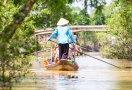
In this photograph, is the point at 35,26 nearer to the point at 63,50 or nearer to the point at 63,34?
the point at 63,50

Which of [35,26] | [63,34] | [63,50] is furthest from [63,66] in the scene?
[35,26]

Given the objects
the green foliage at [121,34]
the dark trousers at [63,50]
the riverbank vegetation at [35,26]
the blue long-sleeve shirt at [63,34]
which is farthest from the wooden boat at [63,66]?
the green foliage at [121,34]

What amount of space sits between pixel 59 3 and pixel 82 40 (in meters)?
57.2

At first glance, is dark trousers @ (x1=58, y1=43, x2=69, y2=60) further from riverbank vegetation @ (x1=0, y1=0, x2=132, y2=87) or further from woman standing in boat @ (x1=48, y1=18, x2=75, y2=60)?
riverbank vegetation @ (x1=0, y1=0, x2=132, y2=87)

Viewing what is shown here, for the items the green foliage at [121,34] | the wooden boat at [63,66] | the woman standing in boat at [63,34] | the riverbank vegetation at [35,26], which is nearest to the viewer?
the riverbank vegetation at [35,26]

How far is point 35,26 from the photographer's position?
32.4 m

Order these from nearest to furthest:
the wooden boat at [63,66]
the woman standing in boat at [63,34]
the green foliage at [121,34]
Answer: the woman standing in boat at [63,34], the wooden boat at [63,66], the green foliage at [121,34]

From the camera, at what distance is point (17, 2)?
709cm

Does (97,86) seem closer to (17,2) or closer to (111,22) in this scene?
(17,2)

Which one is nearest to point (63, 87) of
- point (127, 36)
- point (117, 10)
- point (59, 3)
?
point (59, 3)

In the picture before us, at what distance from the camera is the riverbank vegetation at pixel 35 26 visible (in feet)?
22.5

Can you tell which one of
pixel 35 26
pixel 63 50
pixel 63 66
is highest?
pixel 35 26

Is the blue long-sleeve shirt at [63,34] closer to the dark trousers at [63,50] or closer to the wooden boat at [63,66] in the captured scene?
the dark trousers at [63,50]

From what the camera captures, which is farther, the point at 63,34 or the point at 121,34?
the point at 121,34
